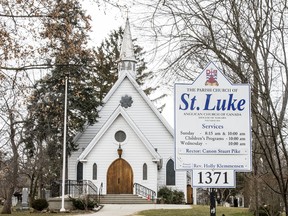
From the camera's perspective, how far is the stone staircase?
106 ft

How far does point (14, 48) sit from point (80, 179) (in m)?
27.3

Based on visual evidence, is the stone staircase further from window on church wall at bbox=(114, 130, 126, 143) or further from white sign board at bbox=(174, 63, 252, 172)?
white sign board at bbox=(174, 63, 252, 172)

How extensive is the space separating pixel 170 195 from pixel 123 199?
12.2 feet

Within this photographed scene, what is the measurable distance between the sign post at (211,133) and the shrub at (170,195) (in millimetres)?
27925

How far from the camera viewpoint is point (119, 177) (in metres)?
35.2

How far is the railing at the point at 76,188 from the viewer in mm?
32781

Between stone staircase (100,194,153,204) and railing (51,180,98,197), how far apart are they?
1051 millimetres

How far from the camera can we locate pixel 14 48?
10.9 metres

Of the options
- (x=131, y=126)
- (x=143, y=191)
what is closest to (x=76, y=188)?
(x=143, y=191)

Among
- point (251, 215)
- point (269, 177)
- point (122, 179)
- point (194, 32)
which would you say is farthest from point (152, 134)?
point (194, 32)

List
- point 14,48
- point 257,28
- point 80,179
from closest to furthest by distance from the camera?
point 257,28
point 14,48
point 80,179

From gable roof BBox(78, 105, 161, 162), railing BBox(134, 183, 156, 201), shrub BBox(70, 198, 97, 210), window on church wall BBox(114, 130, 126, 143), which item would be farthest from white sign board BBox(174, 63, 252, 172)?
window on church wall BBox(114, 130, 126, 143)

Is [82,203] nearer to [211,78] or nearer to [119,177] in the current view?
[119,177]

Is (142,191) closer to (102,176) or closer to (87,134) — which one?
(102,176)
